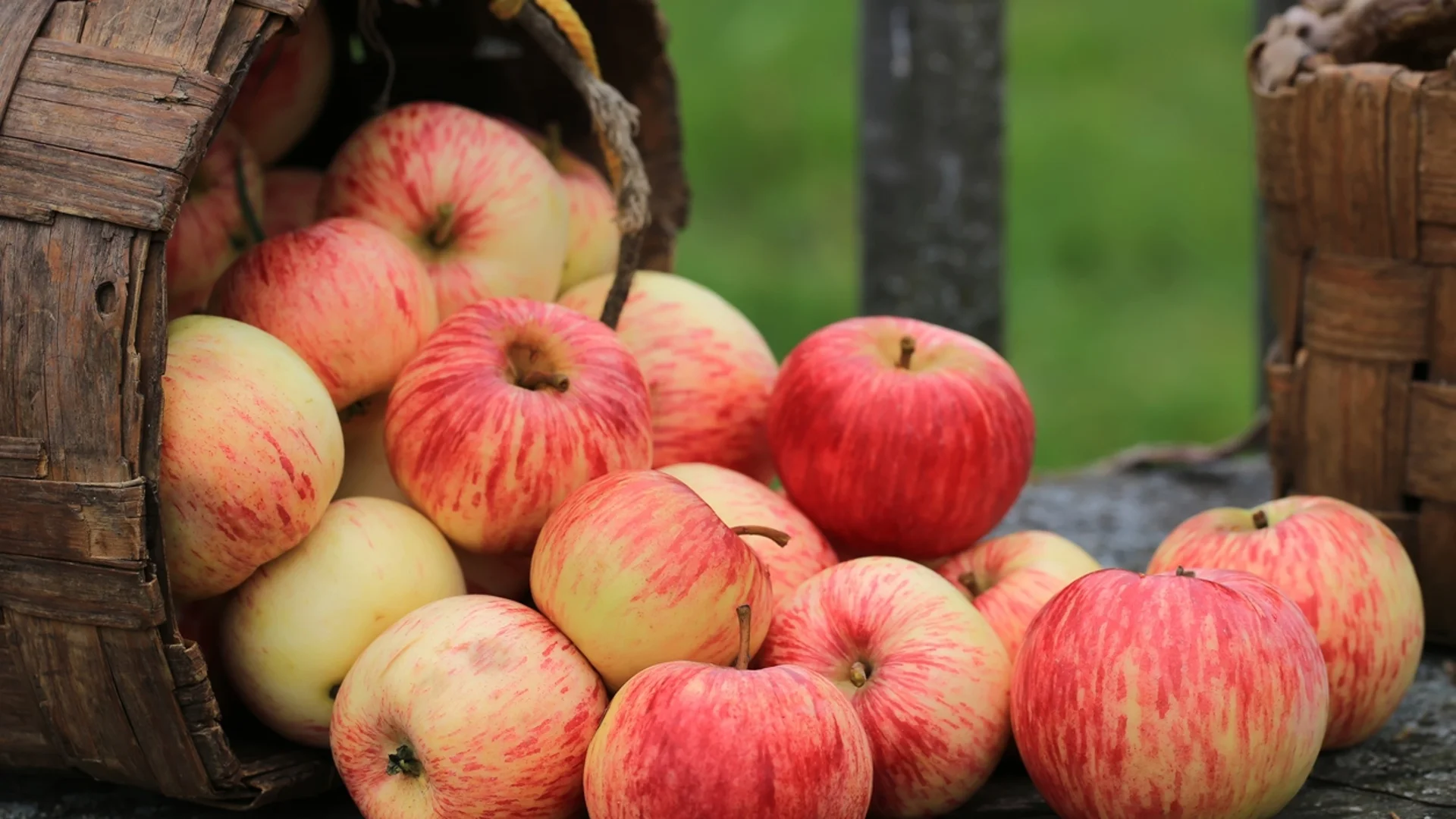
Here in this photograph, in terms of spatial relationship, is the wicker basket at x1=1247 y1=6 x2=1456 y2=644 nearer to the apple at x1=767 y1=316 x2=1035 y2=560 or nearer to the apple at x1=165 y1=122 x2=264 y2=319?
the apple at x1=767 y1=316 x2=1035 y2=560

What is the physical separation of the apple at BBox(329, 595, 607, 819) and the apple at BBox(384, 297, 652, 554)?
115 mm

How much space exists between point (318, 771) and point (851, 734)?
433 millimetres

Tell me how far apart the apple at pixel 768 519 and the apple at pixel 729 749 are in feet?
0.81

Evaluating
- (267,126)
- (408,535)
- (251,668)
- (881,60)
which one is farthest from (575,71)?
(881,60)

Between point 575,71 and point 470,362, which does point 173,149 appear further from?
point 575,71

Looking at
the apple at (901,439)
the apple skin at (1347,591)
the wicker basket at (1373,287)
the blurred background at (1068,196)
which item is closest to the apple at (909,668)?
the apple at (901,439)

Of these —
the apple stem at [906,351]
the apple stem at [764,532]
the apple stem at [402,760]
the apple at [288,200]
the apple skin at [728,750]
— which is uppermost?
the apple at [288,200]

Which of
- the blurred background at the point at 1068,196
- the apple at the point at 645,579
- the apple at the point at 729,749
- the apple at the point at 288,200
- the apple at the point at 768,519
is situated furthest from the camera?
the blurred background at the point at 1068,196

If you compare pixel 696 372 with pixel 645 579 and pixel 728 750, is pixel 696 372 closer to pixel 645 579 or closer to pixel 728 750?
pixel 645 579

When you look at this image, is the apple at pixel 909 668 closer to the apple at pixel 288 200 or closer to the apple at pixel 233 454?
the apple at pixel 233 454

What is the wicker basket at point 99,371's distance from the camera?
943 millimetres

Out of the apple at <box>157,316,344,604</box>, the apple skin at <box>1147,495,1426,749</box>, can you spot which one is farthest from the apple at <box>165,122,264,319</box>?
the apple skin at <box>1147,495,1426,749</box>

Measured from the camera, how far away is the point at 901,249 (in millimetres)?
2010

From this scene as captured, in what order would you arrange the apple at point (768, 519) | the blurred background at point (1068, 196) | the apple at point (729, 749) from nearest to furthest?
the apple at point (729, 749), the apple at point (768, 519), the blurred background at point (1068, 196)
